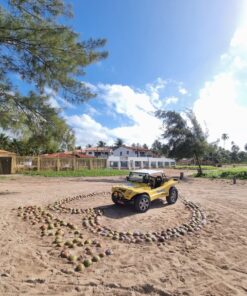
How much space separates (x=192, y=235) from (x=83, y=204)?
4218mm

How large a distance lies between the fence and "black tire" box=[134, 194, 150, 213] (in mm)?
20556

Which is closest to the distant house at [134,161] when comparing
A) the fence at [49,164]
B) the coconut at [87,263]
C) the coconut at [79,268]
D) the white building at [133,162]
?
the white building at [133,162]

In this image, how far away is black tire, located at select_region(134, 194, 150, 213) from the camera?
281 inches

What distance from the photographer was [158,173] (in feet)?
27.2

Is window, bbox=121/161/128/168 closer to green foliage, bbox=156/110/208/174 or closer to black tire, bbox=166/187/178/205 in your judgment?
green foliage, bbox=156/110/208/174

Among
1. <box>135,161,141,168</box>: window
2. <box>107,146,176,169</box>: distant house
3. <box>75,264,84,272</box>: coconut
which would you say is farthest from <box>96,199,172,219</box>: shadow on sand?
<box>135,161,141,168</box>: window

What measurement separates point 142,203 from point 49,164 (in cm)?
2179

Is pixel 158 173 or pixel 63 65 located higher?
pixel 63 65

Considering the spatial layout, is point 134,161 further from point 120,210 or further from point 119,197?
point 120,210

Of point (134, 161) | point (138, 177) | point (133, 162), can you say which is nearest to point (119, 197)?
point (138, 177)

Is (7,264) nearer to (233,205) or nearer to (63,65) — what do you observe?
(63,65)

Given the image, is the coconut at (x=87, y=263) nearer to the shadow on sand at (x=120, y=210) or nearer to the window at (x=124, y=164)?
the shadow on sand at (x=120, y=210)

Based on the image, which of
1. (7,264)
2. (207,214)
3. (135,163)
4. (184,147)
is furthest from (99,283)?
(135,163)

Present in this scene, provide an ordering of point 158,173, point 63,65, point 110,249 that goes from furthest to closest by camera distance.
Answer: point 158,173
point 63,65
point 110,249
